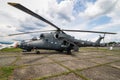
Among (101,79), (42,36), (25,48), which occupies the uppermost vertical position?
(42,36)

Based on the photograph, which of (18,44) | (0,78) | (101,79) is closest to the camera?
(0,78)

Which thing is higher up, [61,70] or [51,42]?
[51,42]

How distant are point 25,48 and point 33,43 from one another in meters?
1.09

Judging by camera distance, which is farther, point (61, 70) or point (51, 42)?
point (51, 42)

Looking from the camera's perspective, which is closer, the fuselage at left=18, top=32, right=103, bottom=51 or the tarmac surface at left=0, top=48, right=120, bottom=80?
the tarmac surface at left=0, top=48, right=120, bottom=80

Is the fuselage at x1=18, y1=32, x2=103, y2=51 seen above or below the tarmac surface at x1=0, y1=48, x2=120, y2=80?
above

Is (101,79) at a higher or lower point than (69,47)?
lower

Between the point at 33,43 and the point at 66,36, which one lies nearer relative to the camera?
the point at 33,43

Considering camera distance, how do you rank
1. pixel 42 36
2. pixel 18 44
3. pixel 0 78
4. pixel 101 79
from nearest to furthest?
pixel 0 78, pixel 101 79, pixel 18 44, pixel 42 36

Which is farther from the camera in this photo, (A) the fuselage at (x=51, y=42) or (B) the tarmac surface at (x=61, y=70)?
(A) the fuselage at (x=51, y=42)

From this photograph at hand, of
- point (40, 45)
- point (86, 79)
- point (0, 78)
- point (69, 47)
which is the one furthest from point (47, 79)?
point (69, 47)

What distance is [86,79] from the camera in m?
3.49

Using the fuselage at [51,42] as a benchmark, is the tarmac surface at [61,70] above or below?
below

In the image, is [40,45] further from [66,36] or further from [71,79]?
[71,79]
